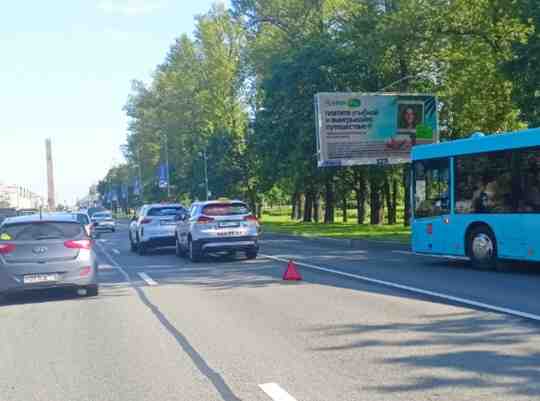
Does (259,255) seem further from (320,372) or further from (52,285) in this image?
(320,372)

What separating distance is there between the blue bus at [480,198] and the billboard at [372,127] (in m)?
14.3

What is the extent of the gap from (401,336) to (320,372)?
182 cm

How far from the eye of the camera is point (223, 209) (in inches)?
774

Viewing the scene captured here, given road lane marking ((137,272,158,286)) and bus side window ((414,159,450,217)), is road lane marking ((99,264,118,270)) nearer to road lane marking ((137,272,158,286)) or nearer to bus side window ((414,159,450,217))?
road lane marking ((137,272,158,286))

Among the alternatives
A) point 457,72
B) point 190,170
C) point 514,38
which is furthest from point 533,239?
point 190,170

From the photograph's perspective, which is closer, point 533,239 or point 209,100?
point 533,239

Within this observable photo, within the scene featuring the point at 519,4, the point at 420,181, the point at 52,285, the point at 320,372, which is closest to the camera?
the point at 320,372

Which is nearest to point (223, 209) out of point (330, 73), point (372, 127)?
point (372, 127)

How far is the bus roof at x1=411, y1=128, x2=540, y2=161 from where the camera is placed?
556 inches

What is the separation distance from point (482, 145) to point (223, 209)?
7.47 metres

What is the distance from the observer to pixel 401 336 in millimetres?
7957

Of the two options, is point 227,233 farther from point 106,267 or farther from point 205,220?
point 106,267

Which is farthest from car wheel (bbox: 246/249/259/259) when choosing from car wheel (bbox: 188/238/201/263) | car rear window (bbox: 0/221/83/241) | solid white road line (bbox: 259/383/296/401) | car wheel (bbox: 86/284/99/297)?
solid white road line (bbox: 259/383/296/401)

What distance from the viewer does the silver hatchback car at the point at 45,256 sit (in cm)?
1200
